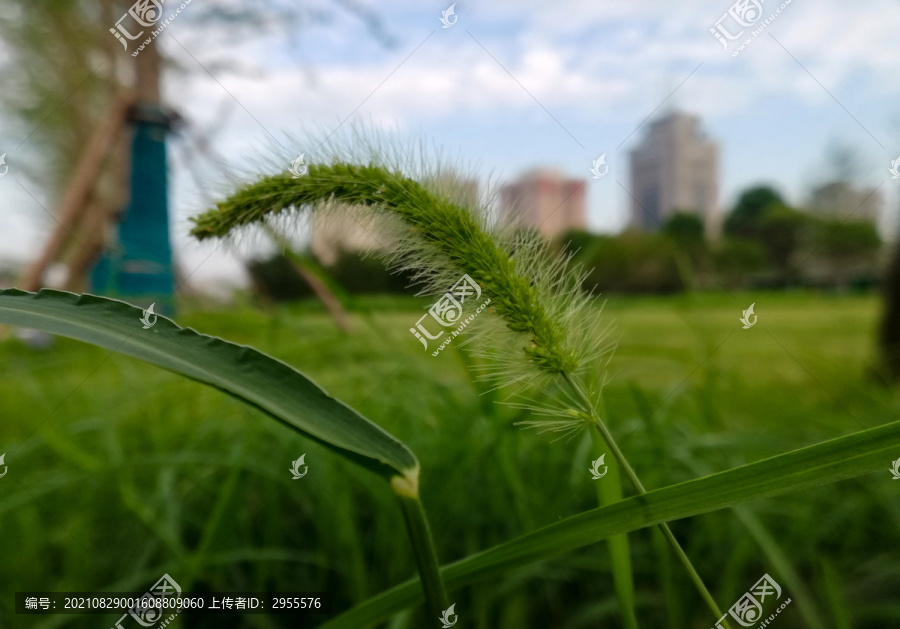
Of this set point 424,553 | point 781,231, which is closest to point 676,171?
point 781,231

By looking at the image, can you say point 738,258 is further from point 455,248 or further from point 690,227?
point 455,248

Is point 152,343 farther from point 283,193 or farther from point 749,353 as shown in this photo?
point 749,353

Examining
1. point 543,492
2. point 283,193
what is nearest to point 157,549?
point 543,492

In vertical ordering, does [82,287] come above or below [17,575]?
above

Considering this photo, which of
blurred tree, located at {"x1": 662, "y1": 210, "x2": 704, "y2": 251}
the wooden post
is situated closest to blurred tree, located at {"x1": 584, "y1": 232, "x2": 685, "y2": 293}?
blurred tree, located at {"x1": 662, "y1": 210, "x2": 704, "y2": 251}

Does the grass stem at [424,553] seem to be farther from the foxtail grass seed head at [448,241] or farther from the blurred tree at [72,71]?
the blurred tree at [72,71]

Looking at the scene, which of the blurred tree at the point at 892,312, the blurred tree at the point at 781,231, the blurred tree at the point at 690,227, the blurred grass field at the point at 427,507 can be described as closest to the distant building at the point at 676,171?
the blurred tree at the point at 690,227
